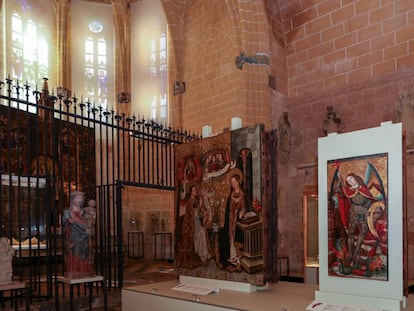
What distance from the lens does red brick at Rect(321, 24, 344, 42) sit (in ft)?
38.4

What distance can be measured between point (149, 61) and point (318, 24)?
6101 millimetres

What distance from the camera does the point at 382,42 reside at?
35.5ft

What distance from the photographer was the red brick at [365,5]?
11.0 meters

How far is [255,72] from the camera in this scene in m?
12.1

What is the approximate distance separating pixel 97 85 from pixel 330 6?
8342mm

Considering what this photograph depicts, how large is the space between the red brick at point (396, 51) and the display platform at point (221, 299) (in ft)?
23.5

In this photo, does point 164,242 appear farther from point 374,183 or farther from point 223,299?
point 374,183

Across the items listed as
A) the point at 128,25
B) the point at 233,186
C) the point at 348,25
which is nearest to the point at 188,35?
the point at 128,25

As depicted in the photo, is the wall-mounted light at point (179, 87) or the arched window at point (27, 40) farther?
the wall-mounted light at point (179, 87)

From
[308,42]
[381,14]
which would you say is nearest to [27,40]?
[308,42]

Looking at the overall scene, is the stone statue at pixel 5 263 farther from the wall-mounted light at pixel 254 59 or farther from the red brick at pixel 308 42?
the red brick at pixel 308 42

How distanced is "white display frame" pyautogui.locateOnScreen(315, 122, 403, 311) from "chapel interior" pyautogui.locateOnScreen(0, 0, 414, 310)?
4.23 meters

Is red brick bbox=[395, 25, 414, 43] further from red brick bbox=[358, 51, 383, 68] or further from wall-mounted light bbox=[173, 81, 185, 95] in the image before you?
wall-mounted light bbox=[173, 81, 185, 95]

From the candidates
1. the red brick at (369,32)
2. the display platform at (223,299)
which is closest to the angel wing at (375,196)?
the display platform at (223,299)
